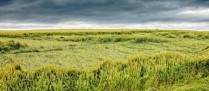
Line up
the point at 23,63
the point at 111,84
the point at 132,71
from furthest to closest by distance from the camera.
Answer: the point at 23,63 → the point at 132,71 → the point at 111,84

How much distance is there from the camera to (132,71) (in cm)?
813

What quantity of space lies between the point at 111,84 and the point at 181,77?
2.35 meters

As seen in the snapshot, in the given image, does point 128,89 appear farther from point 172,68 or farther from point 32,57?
point 32,57

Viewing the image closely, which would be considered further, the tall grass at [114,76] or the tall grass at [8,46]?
the tall grass at [8,46]

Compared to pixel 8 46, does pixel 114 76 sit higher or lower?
higher

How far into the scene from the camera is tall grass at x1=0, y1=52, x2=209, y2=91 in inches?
275

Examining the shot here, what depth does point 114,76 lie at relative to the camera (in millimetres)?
7562

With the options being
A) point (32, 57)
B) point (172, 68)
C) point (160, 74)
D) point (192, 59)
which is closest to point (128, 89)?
point (160, 74)

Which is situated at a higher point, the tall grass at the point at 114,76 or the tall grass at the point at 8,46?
the tall grass at the point at 114,76

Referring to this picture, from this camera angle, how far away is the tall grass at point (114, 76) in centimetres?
697

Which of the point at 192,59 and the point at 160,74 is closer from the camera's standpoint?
the point at 160,74

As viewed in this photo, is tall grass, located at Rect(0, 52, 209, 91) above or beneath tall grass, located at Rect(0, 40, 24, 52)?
above

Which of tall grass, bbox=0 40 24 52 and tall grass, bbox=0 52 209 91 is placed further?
tall grass, bbox=0 40 24 52

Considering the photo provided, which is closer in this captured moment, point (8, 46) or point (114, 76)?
point (114, 76)
